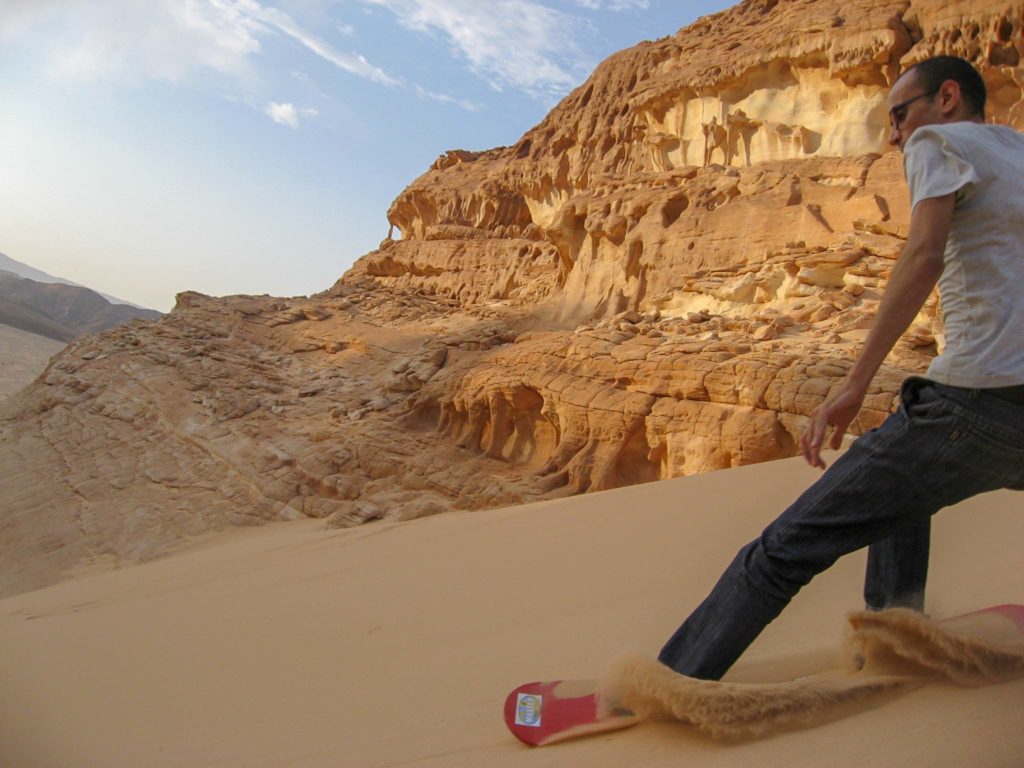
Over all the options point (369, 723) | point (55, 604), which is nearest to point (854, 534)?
point (369, 723)

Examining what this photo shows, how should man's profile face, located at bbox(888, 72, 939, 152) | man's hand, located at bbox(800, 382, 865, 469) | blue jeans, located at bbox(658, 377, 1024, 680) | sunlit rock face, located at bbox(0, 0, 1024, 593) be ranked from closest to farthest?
blue jeans, located at bbox(658, 377, 1024, 680) → man's hand, located at bbox(800, 382, 865, 469) → man's profile face, located at bbox(888, 72, 939, 152) → sunlit rock face, located at bbox(0, 0, 1024, 593)

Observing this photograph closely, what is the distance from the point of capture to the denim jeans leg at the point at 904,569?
1885 millimetres

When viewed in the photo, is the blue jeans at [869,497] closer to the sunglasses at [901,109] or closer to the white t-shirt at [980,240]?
the white t-shirt at [980,240]

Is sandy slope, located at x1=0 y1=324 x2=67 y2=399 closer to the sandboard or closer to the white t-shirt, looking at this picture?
the sandboard

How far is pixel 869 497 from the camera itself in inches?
63.9

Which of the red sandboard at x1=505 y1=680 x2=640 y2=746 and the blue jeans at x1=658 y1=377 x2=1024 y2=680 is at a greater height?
the blue jeans at x1=658 y1=377 x2=1024 y2=680

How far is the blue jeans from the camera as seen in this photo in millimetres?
1562

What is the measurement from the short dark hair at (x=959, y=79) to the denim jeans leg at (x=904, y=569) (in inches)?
40.3

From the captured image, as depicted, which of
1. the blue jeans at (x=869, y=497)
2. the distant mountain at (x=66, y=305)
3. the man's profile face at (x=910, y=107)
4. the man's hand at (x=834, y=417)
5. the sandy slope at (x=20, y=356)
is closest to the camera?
the blue jeans at (x=869, y=497)

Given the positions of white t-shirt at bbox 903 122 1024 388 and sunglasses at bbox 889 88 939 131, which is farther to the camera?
sunglasses at bbox 889 88 939 131

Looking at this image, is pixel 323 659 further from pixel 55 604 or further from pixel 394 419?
pixel 394 419

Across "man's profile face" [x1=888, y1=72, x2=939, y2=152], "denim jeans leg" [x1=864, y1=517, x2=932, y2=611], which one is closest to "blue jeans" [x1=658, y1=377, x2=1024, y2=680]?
"denim jeans leg" [x1=864, y1=517, x2=932, y2=611]

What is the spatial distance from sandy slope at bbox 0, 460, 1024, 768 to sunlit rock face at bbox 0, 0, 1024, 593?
7.53 feet

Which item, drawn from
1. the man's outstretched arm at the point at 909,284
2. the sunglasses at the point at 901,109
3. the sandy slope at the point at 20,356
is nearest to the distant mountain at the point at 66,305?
the sandy slope at the point at 20,356
